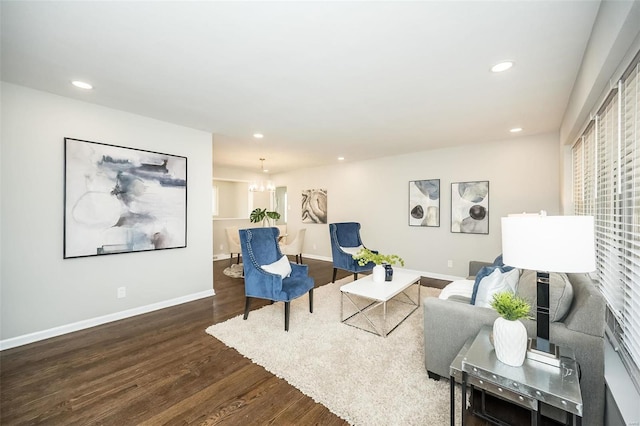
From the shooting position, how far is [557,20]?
1593mm

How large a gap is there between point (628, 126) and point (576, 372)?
4.52 ft

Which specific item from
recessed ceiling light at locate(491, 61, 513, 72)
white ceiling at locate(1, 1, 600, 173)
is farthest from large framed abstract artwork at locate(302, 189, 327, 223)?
recessed ceiling light at locate(491, 61, 513, 72)

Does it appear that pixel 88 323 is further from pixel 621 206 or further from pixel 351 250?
pixel 621 206

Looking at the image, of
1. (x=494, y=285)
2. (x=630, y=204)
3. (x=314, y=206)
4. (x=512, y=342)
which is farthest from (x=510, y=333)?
(x=314, y=206)

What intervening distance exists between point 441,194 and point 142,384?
4936mm

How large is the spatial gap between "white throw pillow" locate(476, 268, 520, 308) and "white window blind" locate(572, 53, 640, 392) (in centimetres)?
51

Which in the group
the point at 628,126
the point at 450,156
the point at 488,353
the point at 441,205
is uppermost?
the point at 450,156

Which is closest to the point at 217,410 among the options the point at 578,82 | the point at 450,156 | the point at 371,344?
the point at 371,344

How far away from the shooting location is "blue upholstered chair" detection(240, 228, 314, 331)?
282 cm

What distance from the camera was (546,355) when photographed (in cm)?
139

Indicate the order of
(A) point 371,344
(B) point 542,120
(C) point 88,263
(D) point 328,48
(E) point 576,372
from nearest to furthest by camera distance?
(E) point 576,372 < (D) point 328,48 < (A) point 371,344 < (C) point 88,263 < (B) point 542,120

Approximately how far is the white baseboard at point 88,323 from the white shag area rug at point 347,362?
1064 mm

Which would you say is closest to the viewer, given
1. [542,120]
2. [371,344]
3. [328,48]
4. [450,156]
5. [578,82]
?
[328,48]

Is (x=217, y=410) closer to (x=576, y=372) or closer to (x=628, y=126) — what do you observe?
(x=576, y=372)
